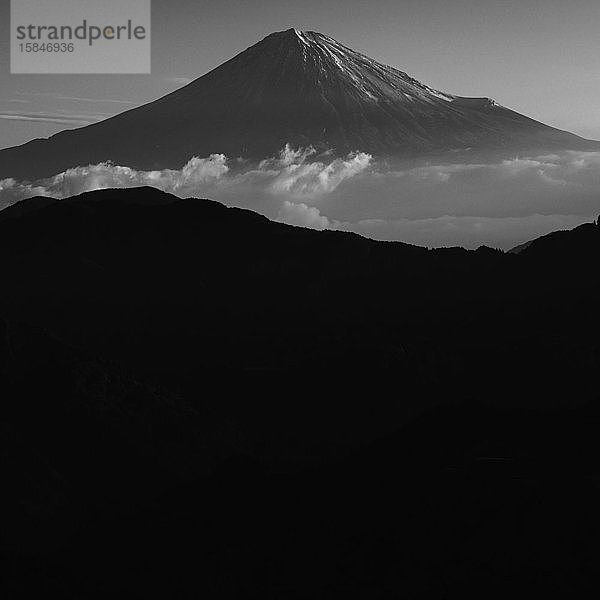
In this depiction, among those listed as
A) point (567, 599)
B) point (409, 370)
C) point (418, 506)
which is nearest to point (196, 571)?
point (418, 506)

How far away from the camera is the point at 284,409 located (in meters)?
74.8

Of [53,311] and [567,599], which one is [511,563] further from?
[53,311]

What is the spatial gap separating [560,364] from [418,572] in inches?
1570

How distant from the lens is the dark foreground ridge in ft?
131

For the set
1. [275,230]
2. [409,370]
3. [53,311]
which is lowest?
[409,370]

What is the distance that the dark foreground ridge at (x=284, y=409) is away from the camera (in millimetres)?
40000

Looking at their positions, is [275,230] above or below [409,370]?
above

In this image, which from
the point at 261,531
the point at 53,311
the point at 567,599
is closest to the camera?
the point at 567,599

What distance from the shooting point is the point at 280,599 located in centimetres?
3897

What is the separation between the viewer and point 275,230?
341 ft

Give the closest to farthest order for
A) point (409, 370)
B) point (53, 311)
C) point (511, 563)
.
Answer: point (511, 563) < point (409, 370) < point (53, 311)

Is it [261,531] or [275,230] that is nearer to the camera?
[261,531]

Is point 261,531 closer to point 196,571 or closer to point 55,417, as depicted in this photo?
point 196,571

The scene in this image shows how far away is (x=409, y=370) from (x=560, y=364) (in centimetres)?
1350
